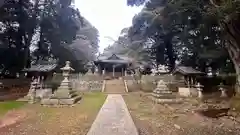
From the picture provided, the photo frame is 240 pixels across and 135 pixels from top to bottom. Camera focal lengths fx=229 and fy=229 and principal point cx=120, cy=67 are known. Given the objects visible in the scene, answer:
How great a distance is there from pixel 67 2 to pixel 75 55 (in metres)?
6.89

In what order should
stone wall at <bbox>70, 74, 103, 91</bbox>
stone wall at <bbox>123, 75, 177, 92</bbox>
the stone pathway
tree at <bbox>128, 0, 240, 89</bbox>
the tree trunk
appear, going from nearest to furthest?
tree at <bbox>128, 0, 240, 89</bbox> < the tree trunk < stone wall at <bbox>123, 75, 177, 92</bbox> < the stone pathway < stone wall at <bbox>70, 74, 103, 91</bbox>

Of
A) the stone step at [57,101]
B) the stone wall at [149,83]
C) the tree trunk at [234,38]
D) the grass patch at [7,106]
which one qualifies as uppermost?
the tree trunk at [234,38]

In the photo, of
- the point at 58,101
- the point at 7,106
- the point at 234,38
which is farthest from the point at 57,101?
the point at 234,38

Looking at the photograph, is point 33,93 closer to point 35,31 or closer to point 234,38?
point 234,38

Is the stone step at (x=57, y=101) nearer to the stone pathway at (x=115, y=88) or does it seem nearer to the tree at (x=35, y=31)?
the stone pathway at (x=115, y=88)

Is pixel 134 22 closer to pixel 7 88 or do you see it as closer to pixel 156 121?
pixel 7 88

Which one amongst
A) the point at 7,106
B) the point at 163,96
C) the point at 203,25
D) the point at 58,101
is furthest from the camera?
the point at 203,25

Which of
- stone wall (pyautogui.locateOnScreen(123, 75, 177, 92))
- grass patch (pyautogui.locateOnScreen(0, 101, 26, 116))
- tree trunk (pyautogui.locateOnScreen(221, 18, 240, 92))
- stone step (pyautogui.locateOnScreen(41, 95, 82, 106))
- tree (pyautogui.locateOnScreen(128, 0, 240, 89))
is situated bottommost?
grass patch (pyautogui.locateOnScreen(0, 101, 26, 116))

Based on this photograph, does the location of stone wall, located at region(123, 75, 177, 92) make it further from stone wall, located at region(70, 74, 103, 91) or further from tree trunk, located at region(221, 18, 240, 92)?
tree trunk, located at region(221, 18, 240, 92)

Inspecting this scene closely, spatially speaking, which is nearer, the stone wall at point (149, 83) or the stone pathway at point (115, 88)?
the stone wall at point (149, 83)

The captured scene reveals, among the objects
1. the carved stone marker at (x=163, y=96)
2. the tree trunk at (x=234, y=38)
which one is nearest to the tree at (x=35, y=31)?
the carved stone marker at (x=163, y=96)

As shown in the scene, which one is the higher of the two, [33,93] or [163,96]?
[33,93]

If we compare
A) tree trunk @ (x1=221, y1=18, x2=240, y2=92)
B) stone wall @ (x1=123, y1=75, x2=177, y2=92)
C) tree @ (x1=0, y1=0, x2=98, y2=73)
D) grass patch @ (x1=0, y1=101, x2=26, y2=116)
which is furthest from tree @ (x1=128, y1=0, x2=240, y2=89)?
grass patch @ (x1=0, y1=101, x2=26, y2=116)

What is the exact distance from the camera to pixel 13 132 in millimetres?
6949
